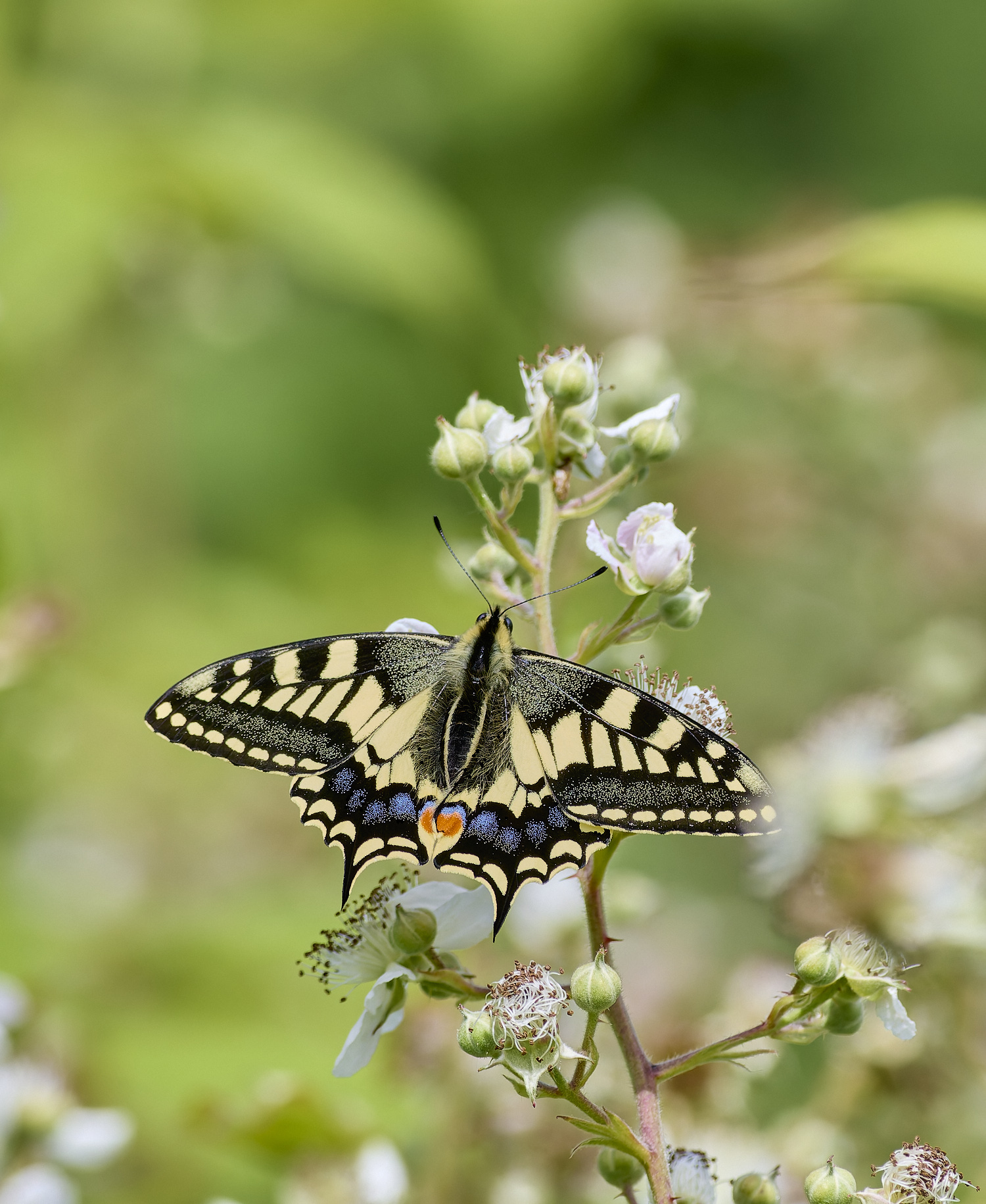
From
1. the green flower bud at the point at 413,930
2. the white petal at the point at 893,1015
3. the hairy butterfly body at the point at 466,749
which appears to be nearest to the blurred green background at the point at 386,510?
the hairy butterfly body at the point at 466,749

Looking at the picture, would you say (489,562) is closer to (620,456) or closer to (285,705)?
(620,456)

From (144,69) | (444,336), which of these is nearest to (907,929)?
(444,336)

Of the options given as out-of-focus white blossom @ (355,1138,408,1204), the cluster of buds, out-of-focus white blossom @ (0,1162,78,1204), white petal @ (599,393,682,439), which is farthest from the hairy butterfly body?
out-of-focus white blossom @ (0,1162,78,1204)

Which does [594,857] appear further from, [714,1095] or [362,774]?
[714,1095]

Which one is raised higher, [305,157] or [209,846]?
[305,157]

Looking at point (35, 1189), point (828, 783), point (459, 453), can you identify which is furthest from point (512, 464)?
point (35, 1189)

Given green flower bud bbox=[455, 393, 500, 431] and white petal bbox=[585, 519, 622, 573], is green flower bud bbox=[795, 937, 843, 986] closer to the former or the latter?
white petal bbox=[585, 519, 622, 573]
